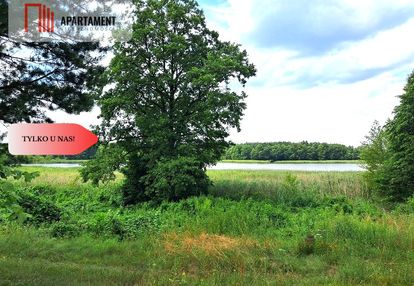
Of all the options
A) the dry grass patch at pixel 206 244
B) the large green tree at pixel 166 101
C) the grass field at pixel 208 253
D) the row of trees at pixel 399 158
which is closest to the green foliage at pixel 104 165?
the large green tree at pixel 166 101

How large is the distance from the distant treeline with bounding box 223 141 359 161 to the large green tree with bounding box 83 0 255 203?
39.2m

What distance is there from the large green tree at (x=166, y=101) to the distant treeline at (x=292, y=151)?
3923 centimetres

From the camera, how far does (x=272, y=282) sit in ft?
19.8

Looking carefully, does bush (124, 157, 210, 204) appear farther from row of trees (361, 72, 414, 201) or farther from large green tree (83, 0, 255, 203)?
row of trees (361, 72, 414, 201)

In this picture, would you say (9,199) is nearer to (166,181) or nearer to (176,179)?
(176,179)

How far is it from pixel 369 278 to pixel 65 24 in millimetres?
7580

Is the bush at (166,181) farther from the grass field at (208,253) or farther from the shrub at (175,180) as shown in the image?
the grass field at (208,253)

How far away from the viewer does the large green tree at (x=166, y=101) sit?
66.1 feet

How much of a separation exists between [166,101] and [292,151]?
148 ft

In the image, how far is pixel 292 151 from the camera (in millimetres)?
63844

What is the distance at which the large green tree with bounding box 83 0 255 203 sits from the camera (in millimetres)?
20156

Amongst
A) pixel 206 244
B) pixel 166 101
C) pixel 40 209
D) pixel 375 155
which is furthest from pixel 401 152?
pixel 40 209

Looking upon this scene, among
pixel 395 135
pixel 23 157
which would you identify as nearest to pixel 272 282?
Answer: pixel 23 157

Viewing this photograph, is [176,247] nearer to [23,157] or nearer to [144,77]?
[23,157]
